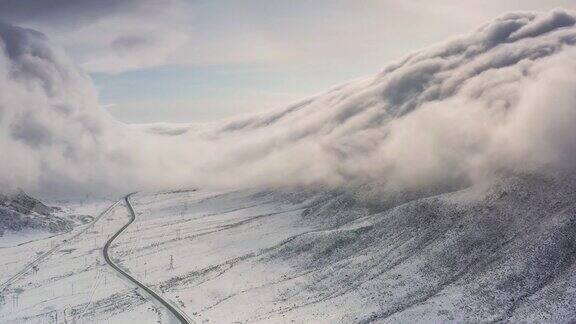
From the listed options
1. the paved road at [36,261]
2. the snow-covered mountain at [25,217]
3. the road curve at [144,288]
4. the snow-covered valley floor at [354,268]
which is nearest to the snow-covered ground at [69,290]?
the snow-covered valley floor at [354,268]

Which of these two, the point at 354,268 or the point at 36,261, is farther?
the point at 36,261

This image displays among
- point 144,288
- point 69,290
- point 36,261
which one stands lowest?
point 36,261

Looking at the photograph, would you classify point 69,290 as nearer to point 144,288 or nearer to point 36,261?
point 144,288

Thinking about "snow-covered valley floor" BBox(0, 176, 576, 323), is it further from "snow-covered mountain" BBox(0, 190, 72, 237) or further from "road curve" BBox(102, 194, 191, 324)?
"snow-covered mountain" BBox(0, 190, 72, 237)

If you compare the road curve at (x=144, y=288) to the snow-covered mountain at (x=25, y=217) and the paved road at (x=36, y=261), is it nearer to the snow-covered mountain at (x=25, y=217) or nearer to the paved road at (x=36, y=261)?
the paved road at (x=36, y=261)

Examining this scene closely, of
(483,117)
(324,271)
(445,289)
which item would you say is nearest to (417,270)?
(445,289)

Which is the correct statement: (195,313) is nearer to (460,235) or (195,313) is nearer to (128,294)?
(128,294)

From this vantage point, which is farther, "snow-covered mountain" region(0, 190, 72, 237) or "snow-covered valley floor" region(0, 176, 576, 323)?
"snow-covered mountain" region(0, 190, 72, 237)

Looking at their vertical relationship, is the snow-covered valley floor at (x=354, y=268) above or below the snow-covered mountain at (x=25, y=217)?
above

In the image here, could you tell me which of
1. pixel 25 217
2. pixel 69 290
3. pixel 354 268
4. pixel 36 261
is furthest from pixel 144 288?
pixel 25 217

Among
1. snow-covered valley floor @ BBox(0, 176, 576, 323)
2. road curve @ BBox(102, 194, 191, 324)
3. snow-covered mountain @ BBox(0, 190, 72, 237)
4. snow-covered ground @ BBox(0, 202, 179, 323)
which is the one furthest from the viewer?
snow-covered mountain @ BBox(0, 190, 72, 237)

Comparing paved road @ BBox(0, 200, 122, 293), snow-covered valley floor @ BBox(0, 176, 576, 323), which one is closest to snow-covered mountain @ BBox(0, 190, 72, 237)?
paved road @ BBox(0, 200, 122, 293)
